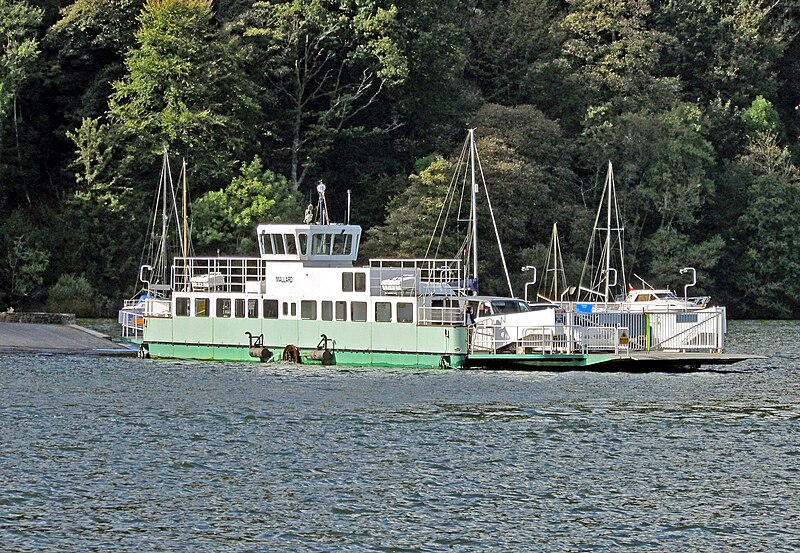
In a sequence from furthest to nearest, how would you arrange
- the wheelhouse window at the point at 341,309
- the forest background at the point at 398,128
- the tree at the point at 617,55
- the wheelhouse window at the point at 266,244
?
the tree at the point at 617,55
the forest background at the point at 398,128
the wheelhouse window at the point at 266,244
the wheelhouse window at the point at 341,309

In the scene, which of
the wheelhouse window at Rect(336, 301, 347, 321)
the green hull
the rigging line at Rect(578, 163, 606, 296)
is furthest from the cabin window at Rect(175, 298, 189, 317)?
the rigging line at Rect(578, 163, 606, 296)

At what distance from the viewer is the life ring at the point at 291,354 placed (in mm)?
72675

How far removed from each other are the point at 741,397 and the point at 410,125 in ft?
223

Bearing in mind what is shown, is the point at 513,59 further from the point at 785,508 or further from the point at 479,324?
the point at 785,508

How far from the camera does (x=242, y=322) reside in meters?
74.9

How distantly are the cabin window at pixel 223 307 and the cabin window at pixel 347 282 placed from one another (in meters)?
6.75

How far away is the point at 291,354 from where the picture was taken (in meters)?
72.9

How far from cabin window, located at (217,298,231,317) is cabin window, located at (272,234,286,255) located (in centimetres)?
338

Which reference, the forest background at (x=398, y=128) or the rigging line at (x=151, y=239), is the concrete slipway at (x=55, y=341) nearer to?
the forest background at (x=398, y=128)

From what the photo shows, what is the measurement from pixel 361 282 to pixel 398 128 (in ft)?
191

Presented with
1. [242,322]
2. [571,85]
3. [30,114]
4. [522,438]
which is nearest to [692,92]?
[571,85]

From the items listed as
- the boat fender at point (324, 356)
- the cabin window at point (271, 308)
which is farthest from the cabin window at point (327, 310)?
the cabin window at point (271, 308)

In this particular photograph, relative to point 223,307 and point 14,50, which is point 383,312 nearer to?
point 223,307

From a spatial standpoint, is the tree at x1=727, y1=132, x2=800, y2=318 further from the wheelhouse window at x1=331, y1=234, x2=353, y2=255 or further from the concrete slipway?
the concrete slipway
